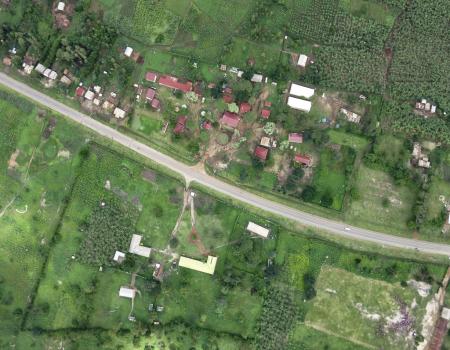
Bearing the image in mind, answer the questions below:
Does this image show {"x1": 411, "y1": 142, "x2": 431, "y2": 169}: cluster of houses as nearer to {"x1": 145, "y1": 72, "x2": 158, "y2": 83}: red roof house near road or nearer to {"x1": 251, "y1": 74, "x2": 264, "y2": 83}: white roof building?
{"x1": 251, "y1": 74, "x2": 264, "y2": 83}: white roof building

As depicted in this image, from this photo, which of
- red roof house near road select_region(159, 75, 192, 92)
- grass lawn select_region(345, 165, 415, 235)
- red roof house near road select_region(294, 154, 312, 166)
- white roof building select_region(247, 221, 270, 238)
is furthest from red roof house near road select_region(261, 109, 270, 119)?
grass lawn select_region(345, 165, 415, 235)

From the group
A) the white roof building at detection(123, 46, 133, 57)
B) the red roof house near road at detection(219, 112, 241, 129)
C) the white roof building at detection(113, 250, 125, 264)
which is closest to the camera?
the white roof building at detection(113, 250, 125, 264)

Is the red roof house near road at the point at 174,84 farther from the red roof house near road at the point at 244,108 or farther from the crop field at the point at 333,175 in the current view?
the crop field at the point at 333,175

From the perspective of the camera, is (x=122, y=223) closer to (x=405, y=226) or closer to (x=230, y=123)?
(x=230, y=123)

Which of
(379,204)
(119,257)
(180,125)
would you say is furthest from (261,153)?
(119,257)

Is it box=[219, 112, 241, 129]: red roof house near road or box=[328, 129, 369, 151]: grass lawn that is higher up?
box=[328, 129, 369, 151]: grass lawn

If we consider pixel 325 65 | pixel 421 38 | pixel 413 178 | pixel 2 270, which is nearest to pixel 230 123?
pixel 325 65

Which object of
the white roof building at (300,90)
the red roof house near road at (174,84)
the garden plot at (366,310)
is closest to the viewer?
the garden plot at (366,310)

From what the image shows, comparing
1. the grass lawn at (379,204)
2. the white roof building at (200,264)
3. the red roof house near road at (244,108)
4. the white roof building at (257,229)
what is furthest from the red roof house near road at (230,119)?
the grass lawn at (379,204)
